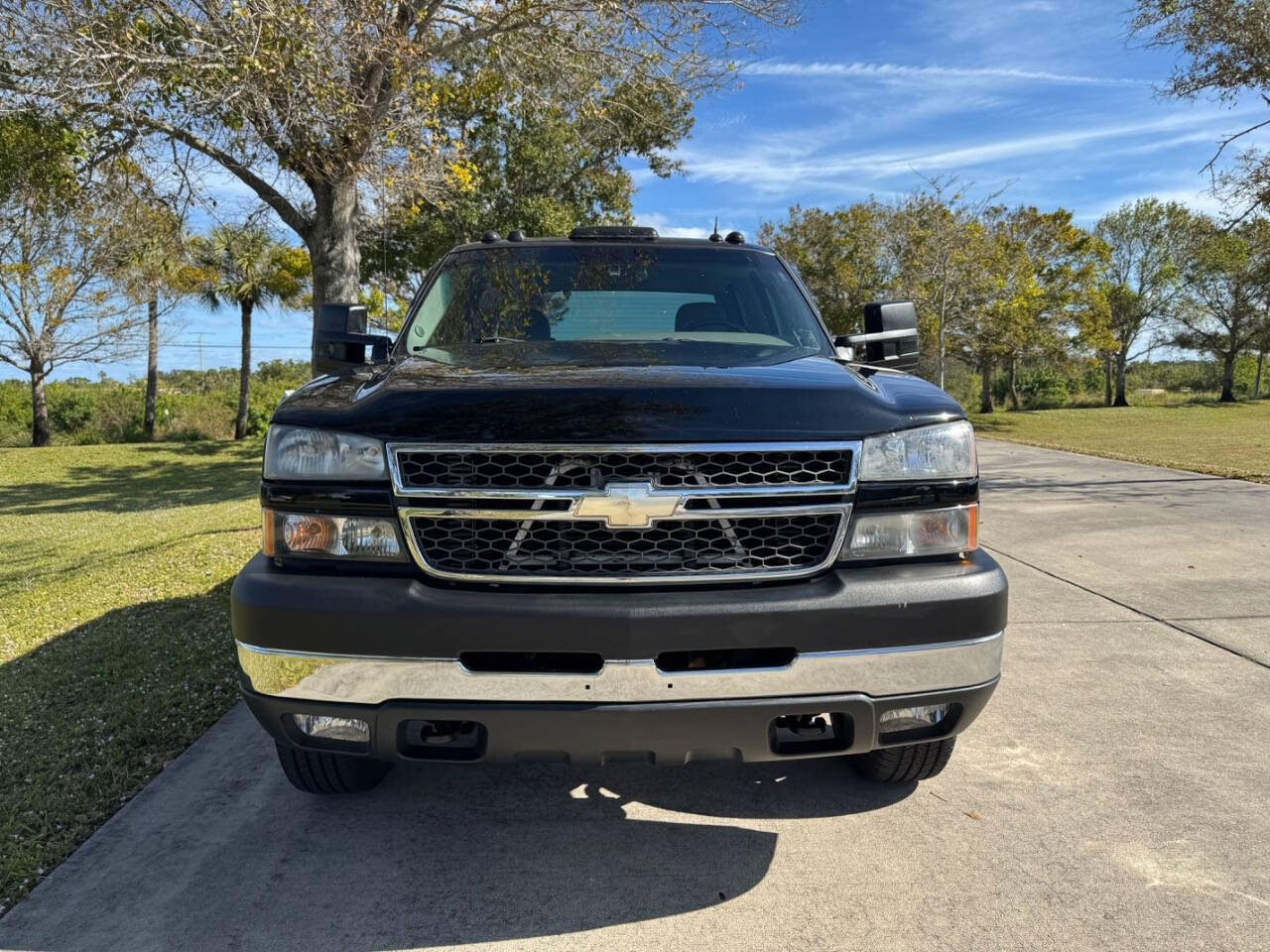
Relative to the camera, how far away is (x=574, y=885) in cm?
250

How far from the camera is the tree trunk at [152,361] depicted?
28406 mm

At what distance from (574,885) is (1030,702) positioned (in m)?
2.35

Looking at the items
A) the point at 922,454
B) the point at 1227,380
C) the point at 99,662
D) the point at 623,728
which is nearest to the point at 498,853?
the point at 623,728

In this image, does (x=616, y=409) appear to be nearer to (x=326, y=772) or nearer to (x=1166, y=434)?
(x=326, y=772)

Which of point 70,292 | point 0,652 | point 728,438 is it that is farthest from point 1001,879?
point 70,292

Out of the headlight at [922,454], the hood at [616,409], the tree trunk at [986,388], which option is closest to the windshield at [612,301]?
the hood at [616,409]

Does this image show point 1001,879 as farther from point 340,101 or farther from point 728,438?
point 340,101

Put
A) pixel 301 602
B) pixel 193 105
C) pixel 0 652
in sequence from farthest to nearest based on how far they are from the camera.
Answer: pixel 193 105
pixel 0 652
pixel 301 602

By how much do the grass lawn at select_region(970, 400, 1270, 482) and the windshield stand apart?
10987mm

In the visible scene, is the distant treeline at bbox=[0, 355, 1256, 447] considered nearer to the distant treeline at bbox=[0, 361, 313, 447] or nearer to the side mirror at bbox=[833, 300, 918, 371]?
the distant treeline at bbox=[0, 361, 313, 447]

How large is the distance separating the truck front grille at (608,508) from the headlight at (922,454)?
0.08 m

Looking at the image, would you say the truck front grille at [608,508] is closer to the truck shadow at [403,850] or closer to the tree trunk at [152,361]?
the truck shadow at [403,850]

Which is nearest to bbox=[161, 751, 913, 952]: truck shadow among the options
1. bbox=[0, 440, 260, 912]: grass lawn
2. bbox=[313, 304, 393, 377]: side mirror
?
bbox=[0, 440, 260, 912]: grass lawn

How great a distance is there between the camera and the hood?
87.7 inches
